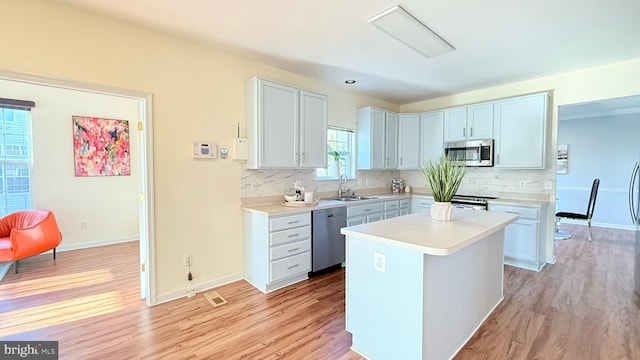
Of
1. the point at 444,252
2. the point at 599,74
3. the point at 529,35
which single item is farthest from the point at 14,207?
the point at 599,74

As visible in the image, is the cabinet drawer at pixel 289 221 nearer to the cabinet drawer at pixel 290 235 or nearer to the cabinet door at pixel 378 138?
the cabinet drawer at pixel 290 235

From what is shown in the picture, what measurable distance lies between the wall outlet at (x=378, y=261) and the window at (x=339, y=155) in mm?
2485

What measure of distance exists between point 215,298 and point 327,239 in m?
1.40

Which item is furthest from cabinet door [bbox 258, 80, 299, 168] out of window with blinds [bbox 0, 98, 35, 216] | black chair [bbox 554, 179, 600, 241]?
black chair [bbox 554, 179, 600, 241]

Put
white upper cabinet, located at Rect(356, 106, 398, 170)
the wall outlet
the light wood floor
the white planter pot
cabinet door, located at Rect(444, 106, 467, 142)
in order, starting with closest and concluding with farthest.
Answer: the wall outlet, the light wood floor, the white planter pot, cabinet door, located at Rect(444, 106, 467, 142), white upper cabinet, located at Rect(356, 106, 398, 170)

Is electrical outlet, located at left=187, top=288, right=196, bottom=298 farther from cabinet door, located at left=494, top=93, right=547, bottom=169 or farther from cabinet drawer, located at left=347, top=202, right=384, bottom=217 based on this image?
cabinet door, located at left=494, top=93, right=547, bottom=169

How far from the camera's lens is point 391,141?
5.00 m

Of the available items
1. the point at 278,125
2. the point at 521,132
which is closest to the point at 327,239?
the point at 278,125

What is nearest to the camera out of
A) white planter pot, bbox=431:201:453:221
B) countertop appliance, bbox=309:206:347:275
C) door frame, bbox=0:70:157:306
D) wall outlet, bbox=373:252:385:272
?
wall outlet, bbox=373:252:385:272

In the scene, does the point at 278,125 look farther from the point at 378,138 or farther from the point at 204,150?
the point at 378,138

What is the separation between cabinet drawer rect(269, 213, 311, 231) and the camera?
304 cm

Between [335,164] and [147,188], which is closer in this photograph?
[147,188]

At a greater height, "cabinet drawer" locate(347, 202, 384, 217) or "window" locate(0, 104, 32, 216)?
"window" locate(0, 104, 32, 216)

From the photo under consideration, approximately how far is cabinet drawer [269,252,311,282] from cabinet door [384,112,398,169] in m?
2.35
